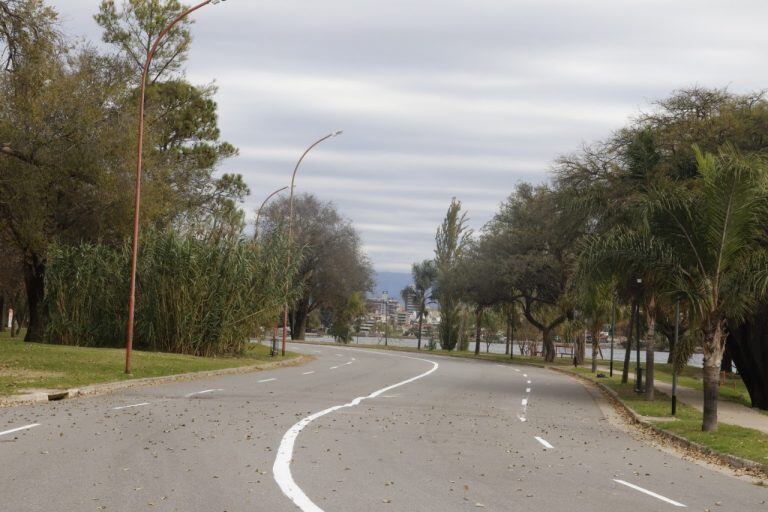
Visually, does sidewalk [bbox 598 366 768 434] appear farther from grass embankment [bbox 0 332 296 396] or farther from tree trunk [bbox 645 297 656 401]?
grass embankment [bbox 0 332 296 396]

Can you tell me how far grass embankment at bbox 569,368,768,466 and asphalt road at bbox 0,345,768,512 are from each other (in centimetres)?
102

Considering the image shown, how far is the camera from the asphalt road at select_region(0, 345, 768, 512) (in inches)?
339

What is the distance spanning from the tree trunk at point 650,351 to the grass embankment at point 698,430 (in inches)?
13.0

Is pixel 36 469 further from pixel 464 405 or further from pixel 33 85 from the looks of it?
pixel 33 85

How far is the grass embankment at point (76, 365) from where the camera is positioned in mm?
21516

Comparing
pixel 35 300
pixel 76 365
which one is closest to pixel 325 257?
pixel 35 300

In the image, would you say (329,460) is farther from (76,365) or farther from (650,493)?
(76,365)

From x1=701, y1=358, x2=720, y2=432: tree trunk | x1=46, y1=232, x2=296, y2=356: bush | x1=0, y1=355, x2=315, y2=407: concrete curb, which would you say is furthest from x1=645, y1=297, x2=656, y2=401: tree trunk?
x1=46, y1=232, x2=296, y2=356: bush

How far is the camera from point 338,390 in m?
23.9

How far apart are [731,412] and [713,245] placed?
7404 millimetres

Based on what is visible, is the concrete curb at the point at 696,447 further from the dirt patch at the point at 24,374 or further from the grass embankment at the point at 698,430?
the dirt patch at the point at 24,374

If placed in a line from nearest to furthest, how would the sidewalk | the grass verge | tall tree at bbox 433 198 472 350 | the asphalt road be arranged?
the asphalt road
the grass verge
the sidewalk
tall tree at bbox 433 198 472 350

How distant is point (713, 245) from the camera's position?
1780cm

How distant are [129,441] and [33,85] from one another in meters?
18.1
